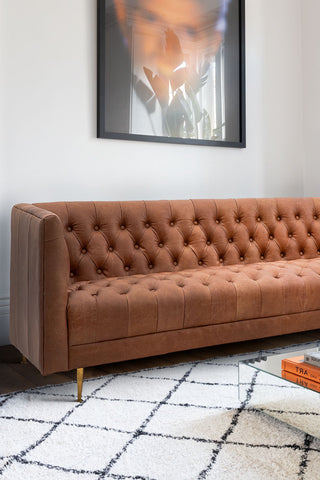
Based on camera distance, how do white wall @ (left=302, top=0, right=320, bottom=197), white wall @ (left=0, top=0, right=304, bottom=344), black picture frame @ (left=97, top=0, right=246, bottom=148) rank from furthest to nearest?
white wall @ (left=302, top=0, right=320, bottom=197), black picture frame @ (left=97, top=0, right=246, bottom=148), white wall @ (left=0, top=0, right=304, bottom=344)

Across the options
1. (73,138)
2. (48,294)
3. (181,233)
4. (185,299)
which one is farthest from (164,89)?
(48,294)

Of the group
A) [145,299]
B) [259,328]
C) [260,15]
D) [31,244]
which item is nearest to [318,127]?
[260,15]

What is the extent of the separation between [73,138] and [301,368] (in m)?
1.98

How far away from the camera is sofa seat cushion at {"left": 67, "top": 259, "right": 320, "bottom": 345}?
221 cm

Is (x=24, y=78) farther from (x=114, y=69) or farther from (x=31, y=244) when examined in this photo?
(x=31, y=244)

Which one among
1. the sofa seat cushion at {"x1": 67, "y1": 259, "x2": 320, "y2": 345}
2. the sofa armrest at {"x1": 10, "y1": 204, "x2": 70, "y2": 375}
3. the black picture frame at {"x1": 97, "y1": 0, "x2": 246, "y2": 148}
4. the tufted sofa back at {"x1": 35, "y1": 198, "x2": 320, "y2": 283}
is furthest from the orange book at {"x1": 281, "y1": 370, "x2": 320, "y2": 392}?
the black picture frame at {"x1": 97, "y1": 0, "x2": 246, "y2": 148}

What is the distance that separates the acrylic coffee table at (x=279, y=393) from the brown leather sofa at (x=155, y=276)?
54cm

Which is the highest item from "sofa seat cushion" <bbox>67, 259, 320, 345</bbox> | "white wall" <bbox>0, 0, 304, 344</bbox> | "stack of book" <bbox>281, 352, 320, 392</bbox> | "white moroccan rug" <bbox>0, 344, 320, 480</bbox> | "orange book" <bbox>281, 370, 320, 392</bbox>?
"white wall" <bbox>0, 0, 304, 344</bbox>

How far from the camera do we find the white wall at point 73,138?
2910 millimetres

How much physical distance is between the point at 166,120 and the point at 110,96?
0.41 metres

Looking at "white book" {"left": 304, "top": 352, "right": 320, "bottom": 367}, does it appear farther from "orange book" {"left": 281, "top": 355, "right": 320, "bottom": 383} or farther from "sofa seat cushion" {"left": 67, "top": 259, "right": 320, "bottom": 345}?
"sofa seat cushion" {"left": 67, "top": 259, "right": 320, "bottom": 345}

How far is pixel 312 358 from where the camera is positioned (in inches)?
66.7

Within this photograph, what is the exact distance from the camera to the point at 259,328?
261 cm

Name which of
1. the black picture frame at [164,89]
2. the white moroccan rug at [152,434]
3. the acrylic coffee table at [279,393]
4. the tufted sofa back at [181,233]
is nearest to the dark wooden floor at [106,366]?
the white moroccan rug at [152,434]
